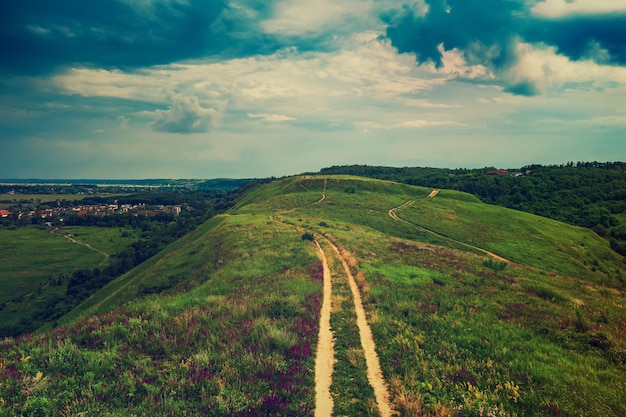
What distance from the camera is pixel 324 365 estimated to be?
11328mm

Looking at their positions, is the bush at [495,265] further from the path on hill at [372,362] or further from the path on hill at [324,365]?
the path on hill at [324,365]

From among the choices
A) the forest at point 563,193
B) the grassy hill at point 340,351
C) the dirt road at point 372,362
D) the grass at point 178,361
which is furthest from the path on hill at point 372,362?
the forest at point 563,193

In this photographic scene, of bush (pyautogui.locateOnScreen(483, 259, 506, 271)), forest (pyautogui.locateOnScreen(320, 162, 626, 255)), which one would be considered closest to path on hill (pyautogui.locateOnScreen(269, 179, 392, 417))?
bush (pyautogui.locateOnScreen(483, 259, 506, 271))

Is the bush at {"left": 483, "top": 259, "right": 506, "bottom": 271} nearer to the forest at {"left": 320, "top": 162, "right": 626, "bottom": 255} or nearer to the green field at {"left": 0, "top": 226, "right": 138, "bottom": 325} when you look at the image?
the forest at {"left": 320, "top": 162, "right": 626, "bottom": 255}

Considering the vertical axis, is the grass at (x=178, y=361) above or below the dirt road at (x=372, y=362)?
above

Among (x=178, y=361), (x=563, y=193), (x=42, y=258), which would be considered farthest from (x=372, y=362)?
(x=42, y=258)

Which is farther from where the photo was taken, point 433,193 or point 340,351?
point 433,193

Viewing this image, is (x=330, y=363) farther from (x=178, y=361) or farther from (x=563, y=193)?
(x=563, y=193)

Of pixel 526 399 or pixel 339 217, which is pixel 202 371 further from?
pixel 339 217

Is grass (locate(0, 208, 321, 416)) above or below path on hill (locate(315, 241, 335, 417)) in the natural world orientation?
above

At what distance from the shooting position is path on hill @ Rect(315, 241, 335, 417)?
9141 mm

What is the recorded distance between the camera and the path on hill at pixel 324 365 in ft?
30.0

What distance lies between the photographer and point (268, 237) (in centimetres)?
4053

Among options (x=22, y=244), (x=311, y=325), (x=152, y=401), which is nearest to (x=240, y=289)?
(x=311, y=325)
